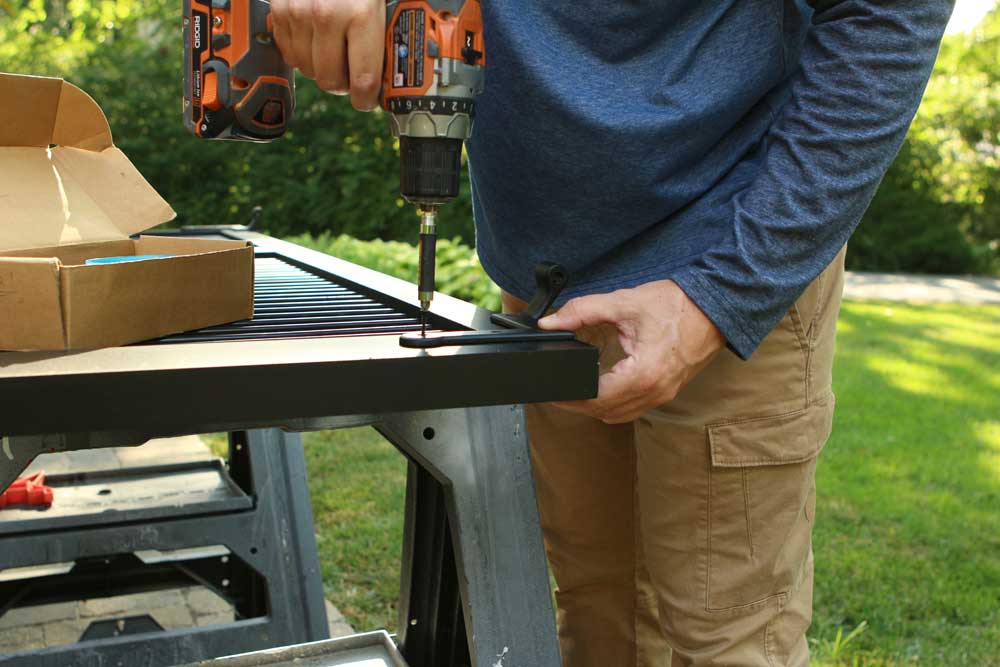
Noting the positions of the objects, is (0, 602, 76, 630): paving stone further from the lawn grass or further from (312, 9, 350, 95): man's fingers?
(312, 9, 350, 95): man's fingers

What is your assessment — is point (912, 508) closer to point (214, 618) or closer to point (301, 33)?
point (214, 618)

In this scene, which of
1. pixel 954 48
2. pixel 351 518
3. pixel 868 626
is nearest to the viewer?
pixel 868 626

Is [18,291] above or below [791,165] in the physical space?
below

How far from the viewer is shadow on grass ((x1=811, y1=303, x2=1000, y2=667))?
8.66 feet

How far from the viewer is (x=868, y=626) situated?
2654 mm

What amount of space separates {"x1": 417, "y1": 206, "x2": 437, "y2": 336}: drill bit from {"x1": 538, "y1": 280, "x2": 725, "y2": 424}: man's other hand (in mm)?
159

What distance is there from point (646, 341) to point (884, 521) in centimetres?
245

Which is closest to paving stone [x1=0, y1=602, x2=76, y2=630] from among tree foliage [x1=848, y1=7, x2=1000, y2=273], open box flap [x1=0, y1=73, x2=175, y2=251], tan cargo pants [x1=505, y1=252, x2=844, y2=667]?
open box flap [x1=0, y1=73, x2=175, y2=251]

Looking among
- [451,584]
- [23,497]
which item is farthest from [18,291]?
[23,497]

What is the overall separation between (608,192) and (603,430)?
43 cm

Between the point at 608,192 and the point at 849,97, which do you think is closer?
the point at 849,97

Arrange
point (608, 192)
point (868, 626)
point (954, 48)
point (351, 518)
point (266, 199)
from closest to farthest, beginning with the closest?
point (608, 192) → point (868, 626) → point (351, 518) → point (266, 199) → point (954, 48)

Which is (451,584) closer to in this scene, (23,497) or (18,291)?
(18,291)

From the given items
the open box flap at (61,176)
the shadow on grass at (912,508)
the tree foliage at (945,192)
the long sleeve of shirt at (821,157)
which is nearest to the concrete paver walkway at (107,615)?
the open box flap at (61,176)
